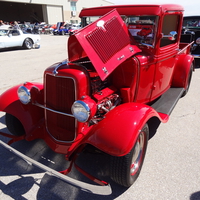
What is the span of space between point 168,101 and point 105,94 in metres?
1.48

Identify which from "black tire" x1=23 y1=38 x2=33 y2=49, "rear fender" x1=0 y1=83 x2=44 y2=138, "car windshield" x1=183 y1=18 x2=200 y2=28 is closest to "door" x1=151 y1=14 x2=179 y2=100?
"rear fender" x1=0 y1=83 x2=44 y2=138

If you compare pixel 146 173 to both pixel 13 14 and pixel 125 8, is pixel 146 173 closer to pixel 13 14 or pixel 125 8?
pixel 125 8

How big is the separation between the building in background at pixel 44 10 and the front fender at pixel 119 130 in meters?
38.2

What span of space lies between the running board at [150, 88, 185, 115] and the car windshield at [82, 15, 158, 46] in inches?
40.8

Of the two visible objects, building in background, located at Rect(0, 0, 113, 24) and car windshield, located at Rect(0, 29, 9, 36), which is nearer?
car windshield, located at Rect(0, 29, 9, 36)

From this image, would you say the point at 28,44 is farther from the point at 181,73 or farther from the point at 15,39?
the point at 181,73

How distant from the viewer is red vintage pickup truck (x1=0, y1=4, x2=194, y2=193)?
1.98 metres

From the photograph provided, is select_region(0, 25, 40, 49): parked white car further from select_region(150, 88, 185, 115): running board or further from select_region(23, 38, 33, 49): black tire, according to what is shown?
select_region(150, 88, 185, 115): running board

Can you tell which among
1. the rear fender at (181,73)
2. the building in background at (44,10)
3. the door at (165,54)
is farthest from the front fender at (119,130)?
the building in background at (44,10)

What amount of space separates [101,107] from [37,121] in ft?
3.23

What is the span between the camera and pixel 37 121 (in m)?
2.73

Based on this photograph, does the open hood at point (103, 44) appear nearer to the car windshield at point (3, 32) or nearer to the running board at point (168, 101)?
the running board at point (168, 101)

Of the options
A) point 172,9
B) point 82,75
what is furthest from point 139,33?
point 82,75

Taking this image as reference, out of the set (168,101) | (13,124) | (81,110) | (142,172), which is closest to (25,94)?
(13,124)
